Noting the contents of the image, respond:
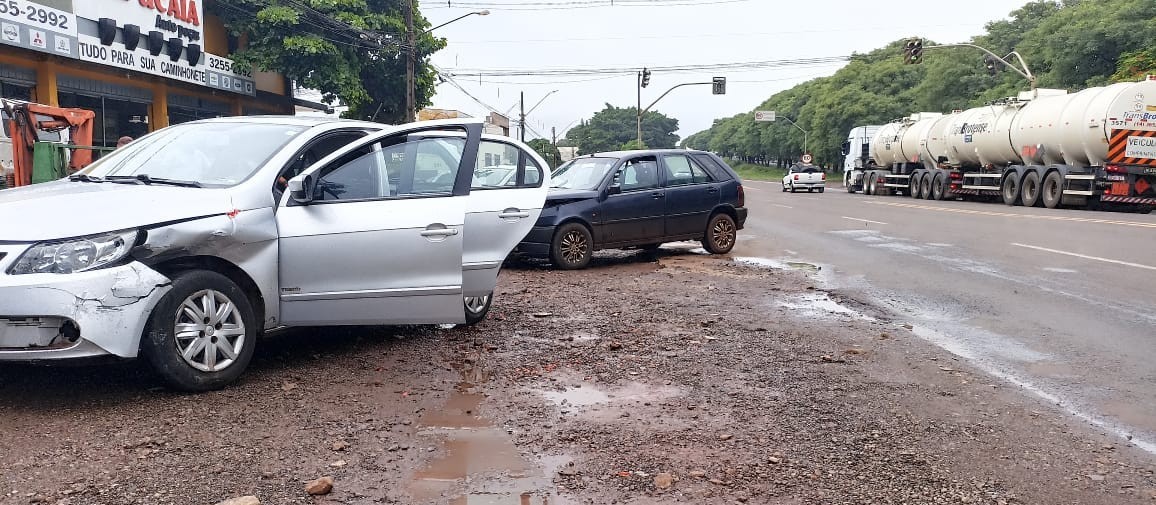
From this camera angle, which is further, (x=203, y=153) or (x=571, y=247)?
(x=571, y=247)

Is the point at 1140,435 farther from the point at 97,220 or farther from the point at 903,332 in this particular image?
the point at 97,220

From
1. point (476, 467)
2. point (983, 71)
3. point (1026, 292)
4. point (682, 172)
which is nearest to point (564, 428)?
point (476, 467)

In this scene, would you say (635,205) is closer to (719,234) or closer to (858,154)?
(719,234)

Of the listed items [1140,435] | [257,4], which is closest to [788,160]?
[257,4]

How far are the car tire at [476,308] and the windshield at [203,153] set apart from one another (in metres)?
1.96

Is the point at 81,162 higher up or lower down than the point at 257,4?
lower down

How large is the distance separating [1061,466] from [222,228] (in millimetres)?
4485

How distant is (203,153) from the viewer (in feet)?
18.9

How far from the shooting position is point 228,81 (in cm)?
2770

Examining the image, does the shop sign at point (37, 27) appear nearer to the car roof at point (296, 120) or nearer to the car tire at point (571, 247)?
the car tire at point (571, 247)

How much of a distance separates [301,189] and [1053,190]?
80.4ft

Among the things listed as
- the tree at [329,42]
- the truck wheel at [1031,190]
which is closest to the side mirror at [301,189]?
the tree at [329,42]

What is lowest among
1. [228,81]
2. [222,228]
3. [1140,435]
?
[1140,435]

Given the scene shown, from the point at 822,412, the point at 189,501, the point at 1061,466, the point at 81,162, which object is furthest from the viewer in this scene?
the point at 81,162
